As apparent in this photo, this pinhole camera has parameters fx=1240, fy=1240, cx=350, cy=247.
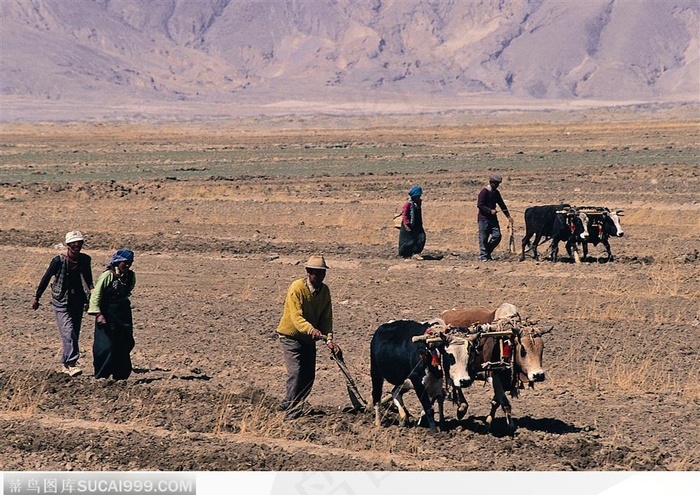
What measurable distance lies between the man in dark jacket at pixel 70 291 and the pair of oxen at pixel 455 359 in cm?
347

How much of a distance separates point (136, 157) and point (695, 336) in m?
43.6

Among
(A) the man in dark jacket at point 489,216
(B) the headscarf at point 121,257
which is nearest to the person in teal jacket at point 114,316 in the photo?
(B) the headscarf at point 121,257

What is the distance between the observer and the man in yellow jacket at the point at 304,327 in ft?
35.2

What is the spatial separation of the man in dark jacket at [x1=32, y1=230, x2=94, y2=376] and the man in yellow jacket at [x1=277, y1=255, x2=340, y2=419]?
274cm

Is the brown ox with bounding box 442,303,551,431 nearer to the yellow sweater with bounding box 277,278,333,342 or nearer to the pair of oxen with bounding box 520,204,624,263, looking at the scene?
the yellow sweater with bounding box 277,278,333,342

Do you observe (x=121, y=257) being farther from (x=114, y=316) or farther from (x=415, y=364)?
(x=415, y=364)

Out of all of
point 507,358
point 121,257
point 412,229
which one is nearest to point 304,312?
point 507,358

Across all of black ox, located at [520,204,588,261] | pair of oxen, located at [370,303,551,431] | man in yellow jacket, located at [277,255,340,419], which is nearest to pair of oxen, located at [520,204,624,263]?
black ox, located at [520,204,588,261]

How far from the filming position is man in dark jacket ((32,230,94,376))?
1270cm

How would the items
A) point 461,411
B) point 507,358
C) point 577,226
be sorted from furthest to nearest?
point 577,226, point 461,411, point 507,358

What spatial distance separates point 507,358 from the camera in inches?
410

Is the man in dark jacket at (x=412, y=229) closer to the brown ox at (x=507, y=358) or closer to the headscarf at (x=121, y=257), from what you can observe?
the headscarf at (x=121, y=257)

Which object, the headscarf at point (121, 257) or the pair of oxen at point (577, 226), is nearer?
the headscarf at point (121, 257)

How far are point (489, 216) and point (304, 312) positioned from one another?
9415 mm
